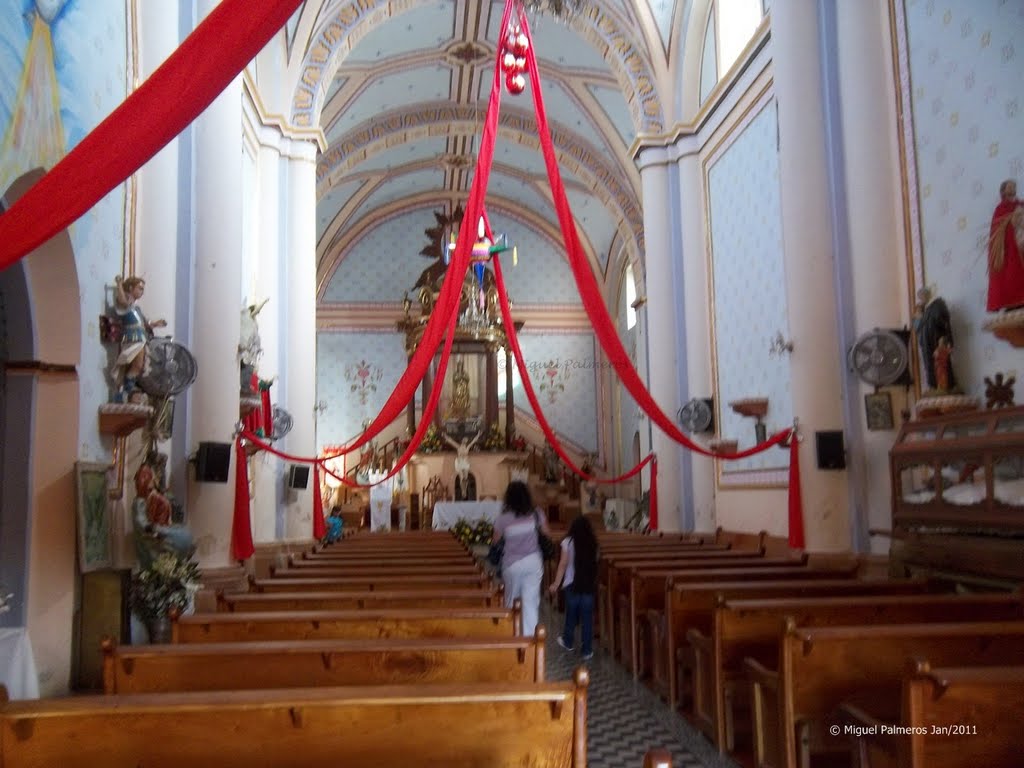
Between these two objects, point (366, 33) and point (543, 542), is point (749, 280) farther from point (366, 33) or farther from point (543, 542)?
point (366, 33)

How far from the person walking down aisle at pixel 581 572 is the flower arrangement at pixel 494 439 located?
12221mm

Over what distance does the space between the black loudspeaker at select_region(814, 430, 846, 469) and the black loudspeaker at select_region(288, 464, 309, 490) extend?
6263mm

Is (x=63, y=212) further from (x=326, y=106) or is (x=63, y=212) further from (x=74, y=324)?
(x=326, y=106)

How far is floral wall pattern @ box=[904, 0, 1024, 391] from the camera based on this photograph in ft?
19.7

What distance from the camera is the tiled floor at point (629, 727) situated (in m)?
4.41

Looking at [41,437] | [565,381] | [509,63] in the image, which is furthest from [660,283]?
[565,381]

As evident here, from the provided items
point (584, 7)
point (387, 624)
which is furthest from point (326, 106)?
point (387, 624)

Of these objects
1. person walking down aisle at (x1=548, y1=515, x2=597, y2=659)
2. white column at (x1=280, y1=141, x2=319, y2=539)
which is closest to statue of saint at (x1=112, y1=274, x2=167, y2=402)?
person walking down aisle at (x1=548, y1=515, x2=597, y2=659)

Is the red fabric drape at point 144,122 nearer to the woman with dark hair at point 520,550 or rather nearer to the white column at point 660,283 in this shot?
the woman with dark hair at point 520,550

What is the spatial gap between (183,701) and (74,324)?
362cm

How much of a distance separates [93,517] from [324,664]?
280 cm

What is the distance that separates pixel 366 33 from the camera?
510 inches

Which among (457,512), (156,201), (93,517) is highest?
(156,201)

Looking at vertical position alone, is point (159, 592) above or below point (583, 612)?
above
